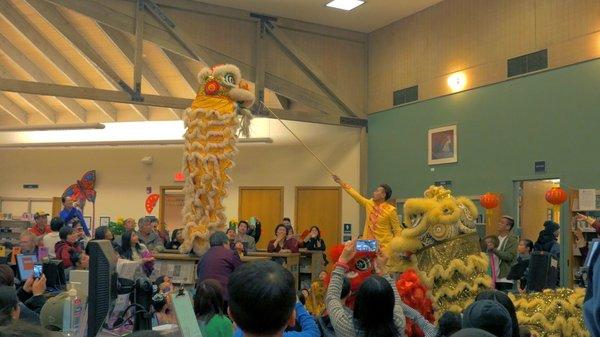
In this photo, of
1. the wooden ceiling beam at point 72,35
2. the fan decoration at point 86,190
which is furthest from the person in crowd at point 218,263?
the fan decoration at point 86,190

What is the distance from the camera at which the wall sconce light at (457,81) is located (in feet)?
33.4

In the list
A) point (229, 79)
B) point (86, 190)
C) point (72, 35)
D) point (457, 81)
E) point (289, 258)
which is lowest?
point (289, 258)

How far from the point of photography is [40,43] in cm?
1133

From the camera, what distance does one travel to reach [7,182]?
15.8 metres

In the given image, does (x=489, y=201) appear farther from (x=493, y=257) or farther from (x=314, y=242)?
(x=314, y=242)

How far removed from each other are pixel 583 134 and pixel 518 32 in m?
1.85

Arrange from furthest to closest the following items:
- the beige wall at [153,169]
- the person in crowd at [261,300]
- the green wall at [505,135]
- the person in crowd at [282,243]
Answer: the beige wall at [153,169]
the person in crowd at [282,243]
the green wall at [505,135]
the person in crowd at [261,300]

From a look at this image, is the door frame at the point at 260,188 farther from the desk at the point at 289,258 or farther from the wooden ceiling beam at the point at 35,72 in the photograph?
the desk at the point at 289,258

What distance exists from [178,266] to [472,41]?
5939 mm

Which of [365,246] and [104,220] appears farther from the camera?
[104,220]

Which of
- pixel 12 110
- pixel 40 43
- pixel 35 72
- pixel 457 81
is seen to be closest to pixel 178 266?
pixel 457 81

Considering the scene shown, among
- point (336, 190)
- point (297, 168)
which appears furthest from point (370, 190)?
point (297, 168)

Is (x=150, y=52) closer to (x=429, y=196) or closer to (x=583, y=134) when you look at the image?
(x=583, y=134)

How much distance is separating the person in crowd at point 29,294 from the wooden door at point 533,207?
23.4 ft
